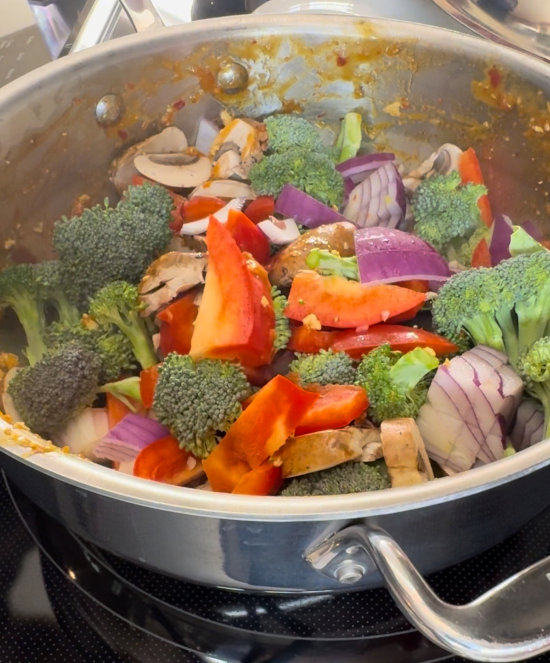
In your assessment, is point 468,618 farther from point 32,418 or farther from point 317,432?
point 32,418

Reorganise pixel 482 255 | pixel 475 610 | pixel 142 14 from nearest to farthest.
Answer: pixel 475 610 < pixel 482 255 < pixel 142 14

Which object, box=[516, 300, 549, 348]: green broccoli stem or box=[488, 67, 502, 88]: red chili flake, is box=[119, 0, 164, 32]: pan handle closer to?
box=[488, 67, 502, 88]: red chili flake

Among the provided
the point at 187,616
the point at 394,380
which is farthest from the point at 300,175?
the point at 187,616

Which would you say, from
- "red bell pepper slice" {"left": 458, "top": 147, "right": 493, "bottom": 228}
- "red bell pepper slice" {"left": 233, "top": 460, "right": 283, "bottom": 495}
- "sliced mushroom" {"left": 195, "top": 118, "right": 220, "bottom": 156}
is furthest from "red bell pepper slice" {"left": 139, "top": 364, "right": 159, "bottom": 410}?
"red bell pepper slice" {"left": 458, "top": 147, "right": 493, "bottom": 228}

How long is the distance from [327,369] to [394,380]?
0.31 ft

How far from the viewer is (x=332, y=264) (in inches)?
39.3

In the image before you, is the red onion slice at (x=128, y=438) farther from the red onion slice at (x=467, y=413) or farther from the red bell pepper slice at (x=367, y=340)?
the red onion slice at (x=467, y=413)

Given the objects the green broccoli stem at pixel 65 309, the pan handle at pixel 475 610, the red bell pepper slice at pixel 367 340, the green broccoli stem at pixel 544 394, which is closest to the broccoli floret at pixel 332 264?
→ the red bell pepper slice at pixel 367 340

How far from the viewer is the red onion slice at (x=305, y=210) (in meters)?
1.14

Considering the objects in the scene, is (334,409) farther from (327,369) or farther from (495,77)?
(495,77)

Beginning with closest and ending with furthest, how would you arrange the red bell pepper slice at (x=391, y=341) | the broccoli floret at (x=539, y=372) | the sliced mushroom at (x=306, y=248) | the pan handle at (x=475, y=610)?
1. the pan handle at (x=475, y=610)
2. the broccoli floret at (x=539, y=372)
3. the red bell pepper slice at (x=391, y=341)
4. the sliced mushroom at (x=306, y=248)

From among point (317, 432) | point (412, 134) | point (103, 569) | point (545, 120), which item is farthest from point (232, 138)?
point (103, 569)

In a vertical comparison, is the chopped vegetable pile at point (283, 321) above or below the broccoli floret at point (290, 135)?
below

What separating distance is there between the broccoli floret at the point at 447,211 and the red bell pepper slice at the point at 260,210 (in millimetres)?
284
